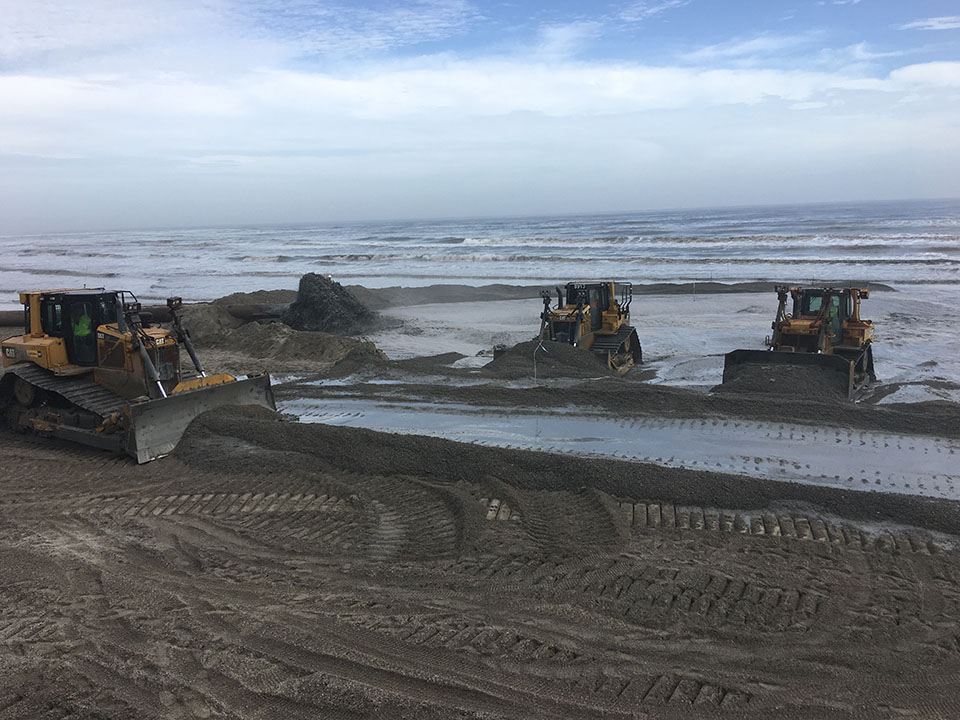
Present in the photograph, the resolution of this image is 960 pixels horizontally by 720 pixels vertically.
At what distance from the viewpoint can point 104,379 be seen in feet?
32.0

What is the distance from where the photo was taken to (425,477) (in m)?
8.05

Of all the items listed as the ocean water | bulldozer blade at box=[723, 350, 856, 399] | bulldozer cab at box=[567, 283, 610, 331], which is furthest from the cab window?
the ocean water

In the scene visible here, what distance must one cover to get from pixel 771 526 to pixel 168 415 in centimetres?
693

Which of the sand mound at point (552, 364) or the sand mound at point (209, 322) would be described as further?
the sand mound at point (209, 322)

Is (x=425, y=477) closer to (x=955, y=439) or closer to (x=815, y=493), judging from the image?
(x=815, y=493)

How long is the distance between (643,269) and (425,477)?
3473 cm

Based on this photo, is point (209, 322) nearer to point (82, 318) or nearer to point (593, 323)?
point (82, 318)

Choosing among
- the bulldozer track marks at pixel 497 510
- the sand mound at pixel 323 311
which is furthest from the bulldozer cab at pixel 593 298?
the sand mound at pixel 323 311

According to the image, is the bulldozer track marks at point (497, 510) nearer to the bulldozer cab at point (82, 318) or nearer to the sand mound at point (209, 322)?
the bulldozer cab at point (82, 318)

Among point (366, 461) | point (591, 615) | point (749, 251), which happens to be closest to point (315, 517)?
point (366, 461)

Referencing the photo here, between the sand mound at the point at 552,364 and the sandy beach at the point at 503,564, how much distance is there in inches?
79.9

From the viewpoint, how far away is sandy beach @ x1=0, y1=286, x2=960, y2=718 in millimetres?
4441

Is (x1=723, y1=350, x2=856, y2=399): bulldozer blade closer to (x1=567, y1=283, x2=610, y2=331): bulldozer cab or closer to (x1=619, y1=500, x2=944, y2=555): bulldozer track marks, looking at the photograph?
(x1=567, y1=283, x2=610, y2=331): bulldozer cab

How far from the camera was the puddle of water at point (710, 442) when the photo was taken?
26.6ft
